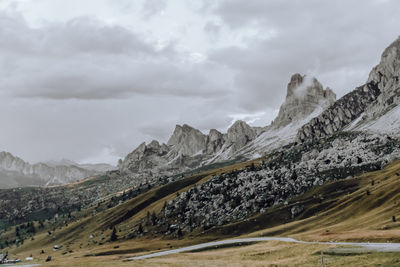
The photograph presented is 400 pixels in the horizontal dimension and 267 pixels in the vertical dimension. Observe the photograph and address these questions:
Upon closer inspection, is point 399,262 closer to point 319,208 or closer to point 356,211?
point 356,211

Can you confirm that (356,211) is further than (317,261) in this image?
Yes

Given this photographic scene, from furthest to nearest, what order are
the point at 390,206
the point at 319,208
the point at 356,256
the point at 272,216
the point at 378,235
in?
1. the point at 272,216
2. the point at 319,208
3. the point at 390,206
4. the point at 378,235
5. the point at 356,256

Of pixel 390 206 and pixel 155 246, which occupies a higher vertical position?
pixel 390 206

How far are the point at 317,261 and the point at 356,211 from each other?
9290 cm

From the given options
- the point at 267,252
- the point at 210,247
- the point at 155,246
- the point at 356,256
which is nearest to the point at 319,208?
the point at 210,247

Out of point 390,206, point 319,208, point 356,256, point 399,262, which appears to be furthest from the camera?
point 319,208

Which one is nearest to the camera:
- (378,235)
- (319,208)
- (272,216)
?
(378,235)

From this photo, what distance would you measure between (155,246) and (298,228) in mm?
78183

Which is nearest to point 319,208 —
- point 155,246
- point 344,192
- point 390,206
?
point 344,192

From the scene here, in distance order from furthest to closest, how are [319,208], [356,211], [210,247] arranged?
[319,208] < [356,211] < [210,247]

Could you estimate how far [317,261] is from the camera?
64375 mm

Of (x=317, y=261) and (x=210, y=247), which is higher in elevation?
(x=317, y=261)

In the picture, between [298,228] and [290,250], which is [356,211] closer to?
[298,228]

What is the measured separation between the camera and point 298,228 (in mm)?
148875
